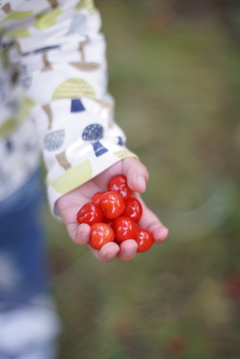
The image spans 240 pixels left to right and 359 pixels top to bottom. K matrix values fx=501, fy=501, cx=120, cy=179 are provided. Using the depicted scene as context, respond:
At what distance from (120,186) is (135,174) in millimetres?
42

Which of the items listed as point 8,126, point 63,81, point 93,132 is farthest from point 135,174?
point 8,126

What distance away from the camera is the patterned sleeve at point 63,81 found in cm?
74

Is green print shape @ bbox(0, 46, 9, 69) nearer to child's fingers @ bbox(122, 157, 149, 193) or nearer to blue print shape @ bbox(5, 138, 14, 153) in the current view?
blue print shape @ bbox(5, 138, 14, 153)

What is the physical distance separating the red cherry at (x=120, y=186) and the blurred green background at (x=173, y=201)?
61cm

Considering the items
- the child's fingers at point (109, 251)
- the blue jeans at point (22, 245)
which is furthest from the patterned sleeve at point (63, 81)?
the blue jeans at point (22, 245)

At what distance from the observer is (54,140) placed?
2.51ft

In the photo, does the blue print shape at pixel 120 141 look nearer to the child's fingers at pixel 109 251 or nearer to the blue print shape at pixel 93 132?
the blue print shape at pixel 93 132

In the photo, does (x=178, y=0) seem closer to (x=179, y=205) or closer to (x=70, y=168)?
(x=179, y=205)

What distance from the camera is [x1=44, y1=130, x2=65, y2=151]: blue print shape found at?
758 millimetres

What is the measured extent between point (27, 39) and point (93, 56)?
0.11 metres

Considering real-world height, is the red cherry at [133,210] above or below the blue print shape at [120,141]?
below

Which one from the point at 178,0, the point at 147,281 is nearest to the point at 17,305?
the point at 147,281

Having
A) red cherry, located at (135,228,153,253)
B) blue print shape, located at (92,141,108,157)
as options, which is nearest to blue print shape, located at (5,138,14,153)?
blue print shape, located at (92,141,108,157)

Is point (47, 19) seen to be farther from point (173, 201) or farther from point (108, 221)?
point (173, 201)
